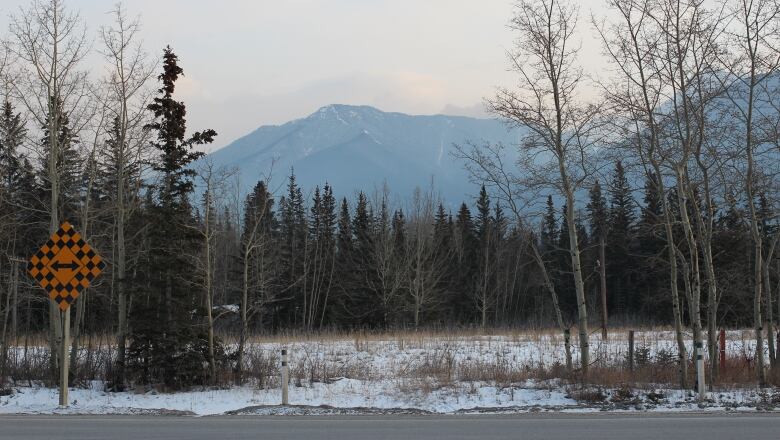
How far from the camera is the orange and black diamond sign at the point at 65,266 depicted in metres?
14.7

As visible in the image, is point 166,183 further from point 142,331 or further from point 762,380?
point 762,380

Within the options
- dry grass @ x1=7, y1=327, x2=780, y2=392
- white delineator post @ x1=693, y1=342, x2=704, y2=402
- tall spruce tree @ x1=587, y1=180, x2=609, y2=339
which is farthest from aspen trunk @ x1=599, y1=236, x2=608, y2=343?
white delineator post @ x1=693, y1=342, x2=704, y2=402

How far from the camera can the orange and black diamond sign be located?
14.7m

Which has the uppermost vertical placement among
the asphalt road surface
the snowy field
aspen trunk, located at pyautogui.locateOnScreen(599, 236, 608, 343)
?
aspen trunk, located at pyautogui.locateOnScreen(599, 236, 608, 343)

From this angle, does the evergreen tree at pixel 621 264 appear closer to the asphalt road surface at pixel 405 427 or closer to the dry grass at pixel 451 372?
the dry grass at pixel 451 372

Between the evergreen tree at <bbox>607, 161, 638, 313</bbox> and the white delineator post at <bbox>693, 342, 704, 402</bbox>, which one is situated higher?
the evergreen tree at <bbox>607, 161, 638, 313</bbox>

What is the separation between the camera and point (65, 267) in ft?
48.7

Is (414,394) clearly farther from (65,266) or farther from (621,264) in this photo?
(621,264)

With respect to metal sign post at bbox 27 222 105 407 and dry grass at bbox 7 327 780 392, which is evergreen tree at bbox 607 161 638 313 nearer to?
dry grass at bbox 7 327 780 392

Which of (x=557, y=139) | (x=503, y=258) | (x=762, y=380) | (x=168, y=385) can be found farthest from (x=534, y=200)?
(x=503, y=258)

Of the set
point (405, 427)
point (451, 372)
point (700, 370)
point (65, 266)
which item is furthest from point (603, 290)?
point (65, 266)

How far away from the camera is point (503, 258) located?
2749 inches

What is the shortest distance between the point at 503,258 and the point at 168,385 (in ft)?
181

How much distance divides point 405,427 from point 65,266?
8.53 meters
